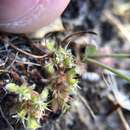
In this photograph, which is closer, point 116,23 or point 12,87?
point 12,87

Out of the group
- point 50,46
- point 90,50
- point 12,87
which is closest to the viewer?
point 12,87

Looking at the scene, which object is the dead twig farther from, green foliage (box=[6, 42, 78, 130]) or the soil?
green foliage (box=[6, 42, 78, 130])

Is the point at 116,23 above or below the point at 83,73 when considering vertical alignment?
above

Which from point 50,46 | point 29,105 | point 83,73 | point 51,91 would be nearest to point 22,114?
point 29,105

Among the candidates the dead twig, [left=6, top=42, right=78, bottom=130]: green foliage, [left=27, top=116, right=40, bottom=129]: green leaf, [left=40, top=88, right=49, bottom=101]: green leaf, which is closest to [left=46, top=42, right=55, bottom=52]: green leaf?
[left=6, top=42, right=78, bottom=130]: green foliage

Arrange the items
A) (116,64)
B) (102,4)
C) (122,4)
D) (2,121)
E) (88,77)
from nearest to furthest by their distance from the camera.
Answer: (2,121) < (88,77) < (102,4) < (116,64) < (122,4)

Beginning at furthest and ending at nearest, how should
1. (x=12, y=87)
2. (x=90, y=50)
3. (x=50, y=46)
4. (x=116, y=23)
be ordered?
(x=116, y=23)
(x=90, y=50)
(x=50, y=46)
(x=12, y=87)

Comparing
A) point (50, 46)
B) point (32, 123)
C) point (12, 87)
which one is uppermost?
point (50, 46)

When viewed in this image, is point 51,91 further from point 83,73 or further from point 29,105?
point 83,73

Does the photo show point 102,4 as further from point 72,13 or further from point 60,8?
point 60,8

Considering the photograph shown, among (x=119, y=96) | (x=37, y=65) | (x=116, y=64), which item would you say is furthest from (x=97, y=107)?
(x=37, y=65)

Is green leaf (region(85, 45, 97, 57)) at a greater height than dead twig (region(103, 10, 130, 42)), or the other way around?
dead twig (region(103, 10, 130, 42))
